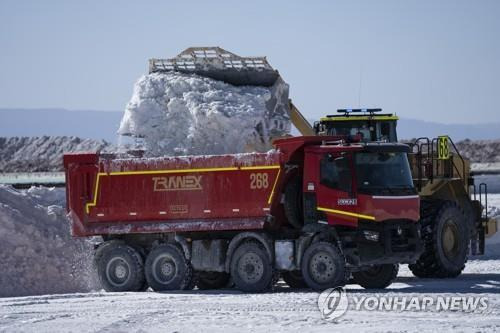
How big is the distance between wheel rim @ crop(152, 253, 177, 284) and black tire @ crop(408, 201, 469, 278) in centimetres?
467

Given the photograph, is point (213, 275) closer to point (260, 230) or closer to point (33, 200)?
point (260, 230)

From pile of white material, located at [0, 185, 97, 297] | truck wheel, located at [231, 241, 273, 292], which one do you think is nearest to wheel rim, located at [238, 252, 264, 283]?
truck wheel, located at [231, 241, 273, 292]

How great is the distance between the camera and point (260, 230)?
20.0 meters

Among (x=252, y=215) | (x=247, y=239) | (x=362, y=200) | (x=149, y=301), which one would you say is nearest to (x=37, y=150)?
(x=247, y=239)

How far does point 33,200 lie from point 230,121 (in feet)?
16.5

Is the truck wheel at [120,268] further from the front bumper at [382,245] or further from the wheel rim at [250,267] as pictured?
the front bumper at [382,245]

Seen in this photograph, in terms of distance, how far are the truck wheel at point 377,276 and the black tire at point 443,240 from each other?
5.93 ft

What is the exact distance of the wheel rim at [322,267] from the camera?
18.9 meters

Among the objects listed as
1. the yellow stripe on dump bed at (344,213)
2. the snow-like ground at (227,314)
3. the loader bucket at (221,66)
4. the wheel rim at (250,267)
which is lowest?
the snow-like ground at (227,314)

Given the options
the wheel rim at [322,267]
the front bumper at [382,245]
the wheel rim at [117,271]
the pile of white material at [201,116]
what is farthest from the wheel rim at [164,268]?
the pile of white material at [201,116]

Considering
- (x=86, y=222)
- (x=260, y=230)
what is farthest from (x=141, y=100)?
(x=260, y=230)

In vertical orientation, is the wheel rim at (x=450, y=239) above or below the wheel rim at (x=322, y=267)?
above

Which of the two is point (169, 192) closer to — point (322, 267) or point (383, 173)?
point (322, 267)

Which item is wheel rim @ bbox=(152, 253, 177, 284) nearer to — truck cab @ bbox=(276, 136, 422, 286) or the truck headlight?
truck cab @ bbox=(276, 136, 422, 286)
